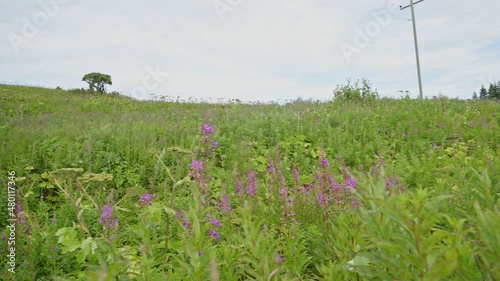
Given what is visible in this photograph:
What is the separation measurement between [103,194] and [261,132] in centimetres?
347

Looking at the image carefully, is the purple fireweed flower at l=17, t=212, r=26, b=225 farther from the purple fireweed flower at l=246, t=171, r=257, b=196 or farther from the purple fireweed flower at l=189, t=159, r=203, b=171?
the purple fireweed flower at l=246, t=171, r=257, b=196

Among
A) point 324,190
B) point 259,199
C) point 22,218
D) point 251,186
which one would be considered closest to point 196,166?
point 251,186

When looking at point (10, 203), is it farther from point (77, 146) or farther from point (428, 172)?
point (428, 172)

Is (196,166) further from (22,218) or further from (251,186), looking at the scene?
(22,218)

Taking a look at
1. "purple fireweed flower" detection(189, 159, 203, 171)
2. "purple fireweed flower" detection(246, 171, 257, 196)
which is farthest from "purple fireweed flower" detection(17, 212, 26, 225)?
"purple fireweed flower" detection(246, 171, 257, 196)

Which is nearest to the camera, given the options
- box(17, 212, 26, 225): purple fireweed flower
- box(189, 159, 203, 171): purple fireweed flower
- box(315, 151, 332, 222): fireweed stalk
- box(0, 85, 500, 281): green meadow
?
→ box(0, 85, 500, 281): green meadow

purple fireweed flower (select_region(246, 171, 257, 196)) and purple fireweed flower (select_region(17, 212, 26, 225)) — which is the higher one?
purple fireweed flower (select_region(246, 171, 257, 196))

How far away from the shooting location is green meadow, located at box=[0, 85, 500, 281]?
3.87ft

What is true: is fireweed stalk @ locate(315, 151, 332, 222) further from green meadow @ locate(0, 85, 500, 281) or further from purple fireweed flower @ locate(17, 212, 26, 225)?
purple fireweed flower @ locate(17, 212, 26, 225)

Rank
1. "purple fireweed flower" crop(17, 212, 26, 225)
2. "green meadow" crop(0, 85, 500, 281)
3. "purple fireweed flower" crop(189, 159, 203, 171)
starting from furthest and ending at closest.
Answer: "purple fireweed flower" crop(17, 212, 26, 225) → "purple fireweed flower" crop(189, 159, 203, 171) → "green meadow" crop(0, 85, 500, 281)

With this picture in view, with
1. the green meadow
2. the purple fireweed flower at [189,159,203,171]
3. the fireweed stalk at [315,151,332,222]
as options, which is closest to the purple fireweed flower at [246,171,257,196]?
the green meadow

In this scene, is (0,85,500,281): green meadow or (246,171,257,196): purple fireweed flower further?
(246,171,257,196): purple fireweed flower

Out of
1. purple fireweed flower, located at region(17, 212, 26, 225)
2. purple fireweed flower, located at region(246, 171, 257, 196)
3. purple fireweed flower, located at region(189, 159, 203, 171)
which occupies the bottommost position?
purple fireweed flower, located at region(17, 212, 26, 225)

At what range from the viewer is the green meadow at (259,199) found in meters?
1.18
